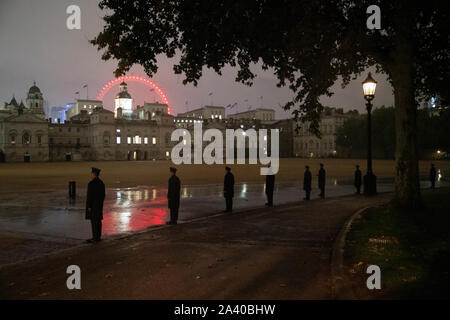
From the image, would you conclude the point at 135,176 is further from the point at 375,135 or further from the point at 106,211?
the point at 375,135

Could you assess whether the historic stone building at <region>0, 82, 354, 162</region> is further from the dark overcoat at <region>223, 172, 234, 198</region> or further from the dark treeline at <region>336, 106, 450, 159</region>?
the dark overcoat at <region>223, 172, 234, 198</region>

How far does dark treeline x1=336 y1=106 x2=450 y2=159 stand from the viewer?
84875 millimetres

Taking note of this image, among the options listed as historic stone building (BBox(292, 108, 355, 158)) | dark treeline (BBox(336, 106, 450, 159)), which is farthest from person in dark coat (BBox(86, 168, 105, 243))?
historic stone building (BBox(292, 108, 355, 158))

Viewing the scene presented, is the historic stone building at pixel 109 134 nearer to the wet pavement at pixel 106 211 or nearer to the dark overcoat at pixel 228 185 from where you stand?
the wet pavement at pixel 106 211

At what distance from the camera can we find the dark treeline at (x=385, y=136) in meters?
84.9

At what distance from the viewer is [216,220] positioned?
12.8 metres

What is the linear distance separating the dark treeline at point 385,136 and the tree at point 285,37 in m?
67.8

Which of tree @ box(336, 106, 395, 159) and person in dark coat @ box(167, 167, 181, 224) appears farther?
tree @ box(336, 106, 395, 159)

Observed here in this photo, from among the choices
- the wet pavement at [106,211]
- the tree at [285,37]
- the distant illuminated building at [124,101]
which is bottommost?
the wet pavement at [106,211]

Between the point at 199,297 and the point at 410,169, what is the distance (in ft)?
31.1

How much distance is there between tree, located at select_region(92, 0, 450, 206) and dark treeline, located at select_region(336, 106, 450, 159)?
67794 mm

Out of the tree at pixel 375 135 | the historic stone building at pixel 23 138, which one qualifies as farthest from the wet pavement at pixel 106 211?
the historic stone building at pixel 23 138

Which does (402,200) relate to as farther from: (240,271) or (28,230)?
(28,230)

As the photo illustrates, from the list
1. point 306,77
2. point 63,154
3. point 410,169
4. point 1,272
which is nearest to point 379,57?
point 306,77
